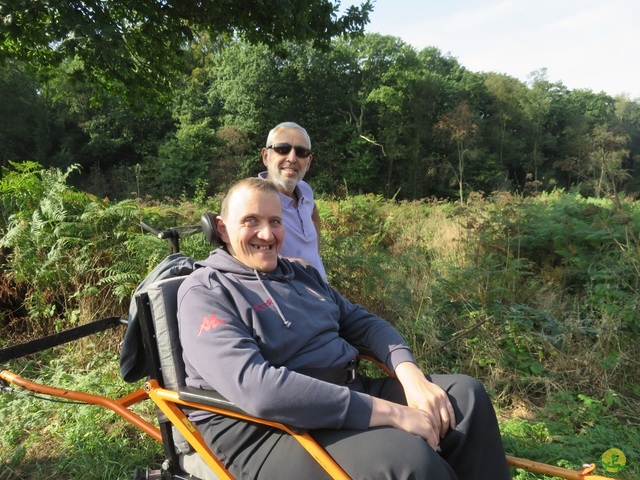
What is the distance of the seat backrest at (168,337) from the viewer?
1.86 meters

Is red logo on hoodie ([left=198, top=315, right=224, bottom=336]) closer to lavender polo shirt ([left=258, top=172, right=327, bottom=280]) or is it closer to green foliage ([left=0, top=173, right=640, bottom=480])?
lavender polo shirt ([left=258, top=172, right=327, bottom=280])

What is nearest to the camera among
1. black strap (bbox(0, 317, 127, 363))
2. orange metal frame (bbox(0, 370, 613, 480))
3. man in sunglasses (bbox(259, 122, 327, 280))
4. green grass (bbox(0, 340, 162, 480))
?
orange metal frame (bbox(0, 370, 613, 480))

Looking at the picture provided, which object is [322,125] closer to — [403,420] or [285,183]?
[285,183]

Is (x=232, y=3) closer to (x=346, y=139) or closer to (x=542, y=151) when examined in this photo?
(x=346, y=139)

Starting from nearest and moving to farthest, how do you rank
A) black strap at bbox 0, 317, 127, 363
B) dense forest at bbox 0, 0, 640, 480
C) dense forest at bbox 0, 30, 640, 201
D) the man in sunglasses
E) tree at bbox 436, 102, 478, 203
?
1. black strap at bbox 0, 317, 127, 363
2. the man in sunglasses
3. dense forest at bbox 0, 0, 640, 480
4. tree at bbox 436, 102, 478, 203
5. dense forest at bbox 0, 30, 640, 201

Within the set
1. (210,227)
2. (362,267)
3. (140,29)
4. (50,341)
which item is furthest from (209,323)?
(140,29)

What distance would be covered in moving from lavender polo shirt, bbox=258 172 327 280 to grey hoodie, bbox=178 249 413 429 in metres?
0.56

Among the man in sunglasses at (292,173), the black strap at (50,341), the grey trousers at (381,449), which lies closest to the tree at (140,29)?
the man in sunglasses at (292,173)

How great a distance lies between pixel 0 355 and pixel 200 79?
33.3m

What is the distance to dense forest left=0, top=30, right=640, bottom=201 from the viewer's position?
2702 centimetres

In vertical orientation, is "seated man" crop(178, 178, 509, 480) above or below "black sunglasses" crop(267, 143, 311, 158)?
below

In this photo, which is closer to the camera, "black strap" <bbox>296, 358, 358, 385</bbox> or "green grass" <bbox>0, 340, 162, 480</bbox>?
"black strap" <bbox>296, 358, 358, 385</bbox>

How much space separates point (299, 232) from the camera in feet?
9.37

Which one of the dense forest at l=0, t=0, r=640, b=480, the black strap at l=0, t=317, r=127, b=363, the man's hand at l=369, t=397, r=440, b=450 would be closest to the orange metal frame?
the man's hand at l=369, t=397, r=440, b=450
